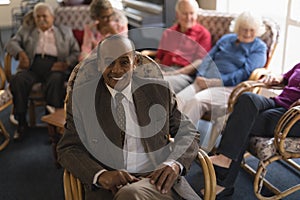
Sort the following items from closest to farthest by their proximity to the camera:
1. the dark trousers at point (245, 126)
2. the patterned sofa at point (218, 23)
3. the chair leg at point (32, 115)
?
the dark trousers at point (245, 126)
the patterned sofa at point (218, 23)
the chair leg at point (32, 115)

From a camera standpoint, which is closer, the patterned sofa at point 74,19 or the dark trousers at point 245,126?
the dark trousers at point 245,126

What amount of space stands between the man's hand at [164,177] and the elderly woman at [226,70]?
3.82 feet

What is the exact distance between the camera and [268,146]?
2.07 m

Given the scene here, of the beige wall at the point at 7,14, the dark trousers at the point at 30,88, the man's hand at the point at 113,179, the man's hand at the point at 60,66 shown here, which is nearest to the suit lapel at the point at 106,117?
the man's hand at the point at 113,179

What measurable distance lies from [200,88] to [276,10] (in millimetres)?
1113

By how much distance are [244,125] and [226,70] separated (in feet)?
2.54

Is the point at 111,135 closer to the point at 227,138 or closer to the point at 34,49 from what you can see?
the point at 227,138

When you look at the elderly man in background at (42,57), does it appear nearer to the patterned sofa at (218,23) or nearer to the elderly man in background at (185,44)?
the elderly man in background at (185,44)

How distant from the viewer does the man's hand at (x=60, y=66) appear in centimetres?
319

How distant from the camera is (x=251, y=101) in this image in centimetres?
224

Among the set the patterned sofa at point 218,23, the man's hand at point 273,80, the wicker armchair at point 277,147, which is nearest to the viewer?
the wicker armchair at point 277,147

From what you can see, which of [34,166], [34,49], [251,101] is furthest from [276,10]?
[34,166]

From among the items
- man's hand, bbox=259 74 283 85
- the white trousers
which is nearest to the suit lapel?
the white trousers

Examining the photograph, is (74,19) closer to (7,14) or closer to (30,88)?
(30,88)
